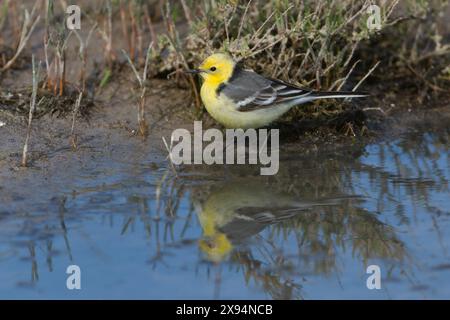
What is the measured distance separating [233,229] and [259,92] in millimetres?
2071

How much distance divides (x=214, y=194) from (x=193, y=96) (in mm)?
2035

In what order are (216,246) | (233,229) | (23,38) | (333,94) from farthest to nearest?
(23,38) → (333,94) → (233,229) → (216,246)

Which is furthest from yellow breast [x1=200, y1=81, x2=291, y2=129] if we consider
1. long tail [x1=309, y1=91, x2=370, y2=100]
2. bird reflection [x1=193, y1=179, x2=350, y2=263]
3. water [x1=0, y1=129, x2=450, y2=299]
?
bird reflection [x1=193, y1=179, x2=350, y2=263]

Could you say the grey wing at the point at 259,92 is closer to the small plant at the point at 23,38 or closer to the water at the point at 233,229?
the water at the point at 233,229

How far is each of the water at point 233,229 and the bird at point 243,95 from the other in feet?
1.65

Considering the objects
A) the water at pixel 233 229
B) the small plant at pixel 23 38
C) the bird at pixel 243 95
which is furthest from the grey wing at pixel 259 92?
the small plant at pixel 23 38

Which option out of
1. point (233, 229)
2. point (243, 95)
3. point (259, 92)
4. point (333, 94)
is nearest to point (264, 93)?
point (259, 92)

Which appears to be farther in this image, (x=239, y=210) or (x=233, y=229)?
(x=239, y=210)

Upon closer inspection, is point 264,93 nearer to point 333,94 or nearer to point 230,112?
point 230,112

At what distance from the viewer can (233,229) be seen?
636 centimetres

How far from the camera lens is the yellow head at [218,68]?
8.08 m
